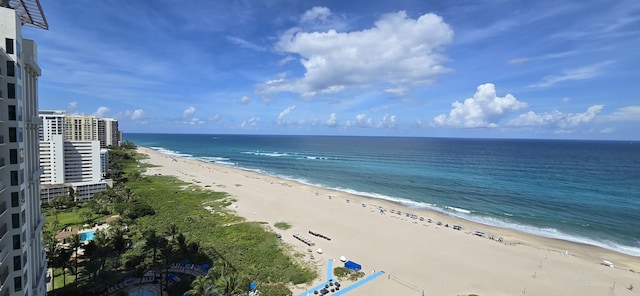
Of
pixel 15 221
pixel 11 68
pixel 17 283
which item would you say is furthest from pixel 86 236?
pixel 11 68

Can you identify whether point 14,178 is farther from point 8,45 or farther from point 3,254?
point 8,45

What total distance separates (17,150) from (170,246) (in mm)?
14354

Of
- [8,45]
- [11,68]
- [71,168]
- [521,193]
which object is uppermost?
[8,45]

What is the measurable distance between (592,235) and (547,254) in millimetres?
14461

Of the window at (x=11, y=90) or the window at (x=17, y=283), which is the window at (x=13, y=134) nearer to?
the window at (x=11, y=90)

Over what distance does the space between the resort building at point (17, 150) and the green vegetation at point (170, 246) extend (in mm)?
8293

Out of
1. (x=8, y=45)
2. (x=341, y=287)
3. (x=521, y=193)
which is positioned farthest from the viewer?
(x=521, y=193)

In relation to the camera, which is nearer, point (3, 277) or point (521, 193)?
point (3, 277)

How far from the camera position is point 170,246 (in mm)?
25203

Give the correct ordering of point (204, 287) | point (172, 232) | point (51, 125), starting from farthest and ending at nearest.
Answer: point (51, 125)
point (172, 232)
point (204, 287)

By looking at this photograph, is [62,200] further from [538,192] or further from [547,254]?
[538,192]

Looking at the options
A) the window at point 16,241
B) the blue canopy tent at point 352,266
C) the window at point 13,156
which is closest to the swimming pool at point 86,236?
the window at point 16,241

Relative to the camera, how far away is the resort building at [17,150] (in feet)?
42.8

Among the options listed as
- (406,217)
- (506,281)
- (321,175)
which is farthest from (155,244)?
(321,175)
